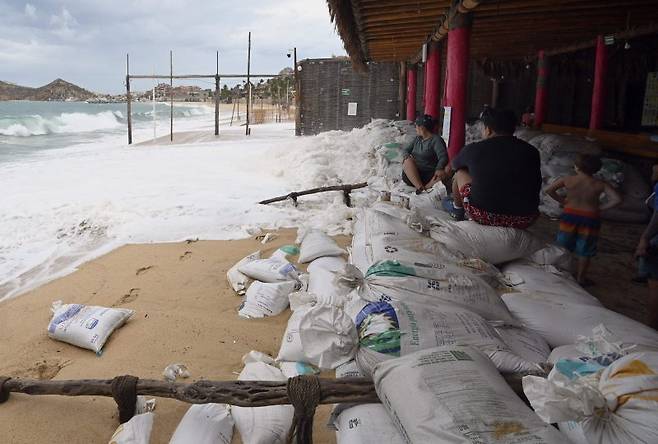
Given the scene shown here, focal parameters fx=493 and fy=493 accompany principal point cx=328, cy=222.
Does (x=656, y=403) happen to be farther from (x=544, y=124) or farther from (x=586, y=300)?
(x=544, y=124)

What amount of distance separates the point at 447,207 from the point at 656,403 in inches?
126

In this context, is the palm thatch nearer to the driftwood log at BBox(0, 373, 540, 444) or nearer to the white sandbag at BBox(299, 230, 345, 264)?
the white sandbag at BBox(299, 230, 345, 264)

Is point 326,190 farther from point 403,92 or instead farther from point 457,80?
point 403,92

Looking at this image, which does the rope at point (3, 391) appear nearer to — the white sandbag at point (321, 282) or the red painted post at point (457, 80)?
the white sandbag at point (321, 282)

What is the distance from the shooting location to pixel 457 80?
459 cm

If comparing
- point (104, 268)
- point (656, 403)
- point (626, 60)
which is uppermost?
point (626, 60)

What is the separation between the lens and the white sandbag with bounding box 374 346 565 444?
1114 mm

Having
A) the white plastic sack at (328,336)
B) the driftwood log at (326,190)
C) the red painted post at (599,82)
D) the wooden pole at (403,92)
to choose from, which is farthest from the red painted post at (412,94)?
the white plastic sack at (328,336)

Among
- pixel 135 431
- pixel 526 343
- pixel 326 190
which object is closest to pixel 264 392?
pixel 135 431

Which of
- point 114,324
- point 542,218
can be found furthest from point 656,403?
point 542,218

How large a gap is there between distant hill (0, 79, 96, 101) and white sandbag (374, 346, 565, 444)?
80754mm

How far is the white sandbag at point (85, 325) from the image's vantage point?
2492mm

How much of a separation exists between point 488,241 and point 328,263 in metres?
0.95

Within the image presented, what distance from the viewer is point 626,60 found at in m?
8.19
